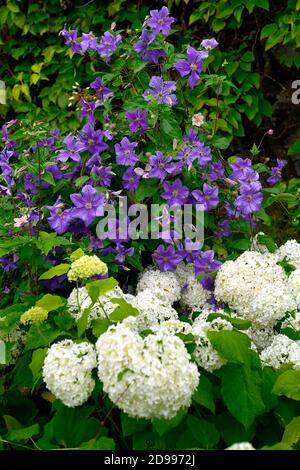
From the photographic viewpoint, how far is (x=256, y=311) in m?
2.12

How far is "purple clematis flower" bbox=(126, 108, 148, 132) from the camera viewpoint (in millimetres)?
2568

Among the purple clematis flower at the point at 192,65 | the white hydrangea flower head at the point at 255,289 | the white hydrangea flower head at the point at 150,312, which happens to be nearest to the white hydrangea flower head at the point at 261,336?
the white hydrangea flower head at the point at 255,289

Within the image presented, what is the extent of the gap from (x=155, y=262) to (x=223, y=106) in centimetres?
173

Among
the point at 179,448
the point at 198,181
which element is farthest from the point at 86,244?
the point at 179,448

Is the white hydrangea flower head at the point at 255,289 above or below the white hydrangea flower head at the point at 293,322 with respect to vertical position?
above

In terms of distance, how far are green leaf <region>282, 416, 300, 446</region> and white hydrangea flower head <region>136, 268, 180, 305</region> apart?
82cm

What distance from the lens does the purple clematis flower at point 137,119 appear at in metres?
2.57

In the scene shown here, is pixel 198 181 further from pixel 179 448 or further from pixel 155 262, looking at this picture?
pixel 179 448

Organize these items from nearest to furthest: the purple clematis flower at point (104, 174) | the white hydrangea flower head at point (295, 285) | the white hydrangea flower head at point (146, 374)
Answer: the white hydrangea flower head at point (146, 374) → the white hydrangea flower head at point (295, 285) → the purple clematis flower at point (104, 174)

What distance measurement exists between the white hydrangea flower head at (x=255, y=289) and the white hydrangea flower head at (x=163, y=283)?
0.19 m

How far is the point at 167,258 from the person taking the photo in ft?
8.30

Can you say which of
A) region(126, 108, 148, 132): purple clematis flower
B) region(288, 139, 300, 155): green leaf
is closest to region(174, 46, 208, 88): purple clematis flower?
region(126, 108, 148, 132): purple clematis flower

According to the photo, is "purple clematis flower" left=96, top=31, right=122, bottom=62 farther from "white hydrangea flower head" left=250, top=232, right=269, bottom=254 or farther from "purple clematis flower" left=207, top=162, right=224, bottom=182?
"white hydrangea flower head" left=250, top=232, right=269, bottom=254

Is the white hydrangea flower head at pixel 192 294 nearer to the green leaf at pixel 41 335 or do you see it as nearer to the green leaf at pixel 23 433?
the green leaf at pixel 41 335
